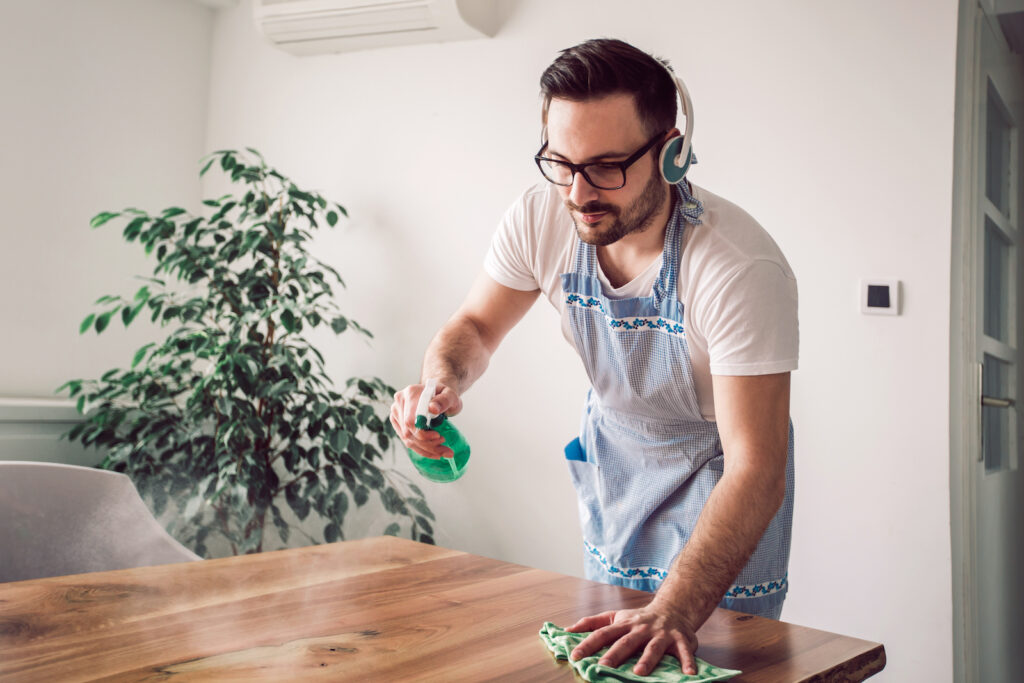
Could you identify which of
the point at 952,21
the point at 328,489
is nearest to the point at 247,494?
the point at 328,489

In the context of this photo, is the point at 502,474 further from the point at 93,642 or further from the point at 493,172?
the point at 93,642

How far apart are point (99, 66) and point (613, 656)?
3.37 metres

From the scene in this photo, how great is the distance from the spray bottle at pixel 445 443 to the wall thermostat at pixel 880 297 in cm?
152

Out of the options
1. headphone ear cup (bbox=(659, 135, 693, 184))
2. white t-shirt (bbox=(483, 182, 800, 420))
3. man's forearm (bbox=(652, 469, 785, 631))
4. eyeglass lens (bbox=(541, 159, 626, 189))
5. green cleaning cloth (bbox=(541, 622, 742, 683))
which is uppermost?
headphone ear cup (bbox=(659, 135, 693, 184))

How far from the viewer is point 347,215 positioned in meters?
3.40

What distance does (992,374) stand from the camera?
1952 mm

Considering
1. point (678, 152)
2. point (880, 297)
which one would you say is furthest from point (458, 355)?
point (880, 297)

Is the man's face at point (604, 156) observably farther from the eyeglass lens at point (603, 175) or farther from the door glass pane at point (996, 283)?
the door glass pane at point (996, 283)

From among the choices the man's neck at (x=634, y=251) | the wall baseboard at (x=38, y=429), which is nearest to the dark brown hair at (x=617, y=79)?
the man's neck at (x=634, y=251)

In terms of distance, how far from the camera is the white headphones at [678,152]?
143 centimetres

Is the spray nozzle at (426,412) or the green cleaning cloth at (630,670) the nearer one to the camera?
the green cleaning cloth at (630,670)

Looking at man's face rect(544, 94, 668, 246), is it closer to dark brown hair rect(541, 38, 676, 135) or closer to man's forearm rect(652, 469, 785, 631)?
dark brown hair rect(541, 38, 676, 135)

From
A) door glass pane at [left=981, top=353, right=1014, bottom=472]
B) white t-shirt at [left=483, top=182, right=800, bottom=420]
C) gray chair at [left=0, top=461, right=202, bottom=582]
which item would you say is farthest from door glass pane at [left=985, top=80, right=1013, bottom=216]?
gray chair at [left=0, top=461, right=202, bottom=582]

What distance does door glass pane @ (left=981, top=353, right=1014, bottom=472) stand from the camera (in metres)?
1.90
